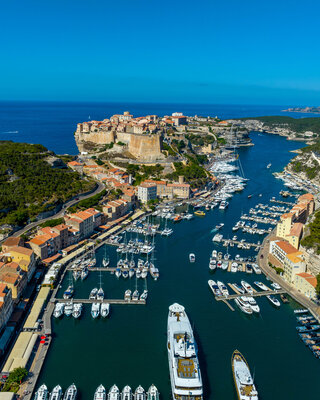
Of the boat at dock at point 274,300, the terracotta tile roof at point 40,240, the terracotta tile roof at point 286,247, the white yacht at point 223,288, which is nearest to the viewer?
the boat at dock at point 274,300

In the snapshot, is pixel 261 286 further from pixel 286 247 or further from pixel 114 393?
pixel 114 393

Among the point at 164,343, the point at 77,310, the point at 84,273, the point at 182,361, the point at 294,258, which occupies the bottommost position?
the point at 164,343

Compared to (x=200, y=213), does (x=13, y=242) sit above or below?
above

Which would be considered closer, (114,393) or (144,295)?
(114,393)

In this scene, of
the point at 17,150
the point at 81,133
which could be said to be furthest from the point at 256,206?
the point at 81,133

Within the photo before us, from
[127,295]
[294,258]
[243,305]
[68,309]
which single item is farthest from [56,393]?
[294,258]

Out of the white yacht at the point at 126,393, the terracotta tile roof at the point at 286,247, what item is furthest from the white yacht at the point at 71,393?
the terracotta tile roof at the point at 286,247

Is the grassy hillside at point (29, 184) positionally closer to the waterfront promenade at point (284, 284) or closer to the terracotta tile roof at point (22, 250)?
the terracotta tile roof at point (22, 250)

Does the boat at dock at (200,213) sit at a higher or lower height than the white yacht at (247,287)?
lower
